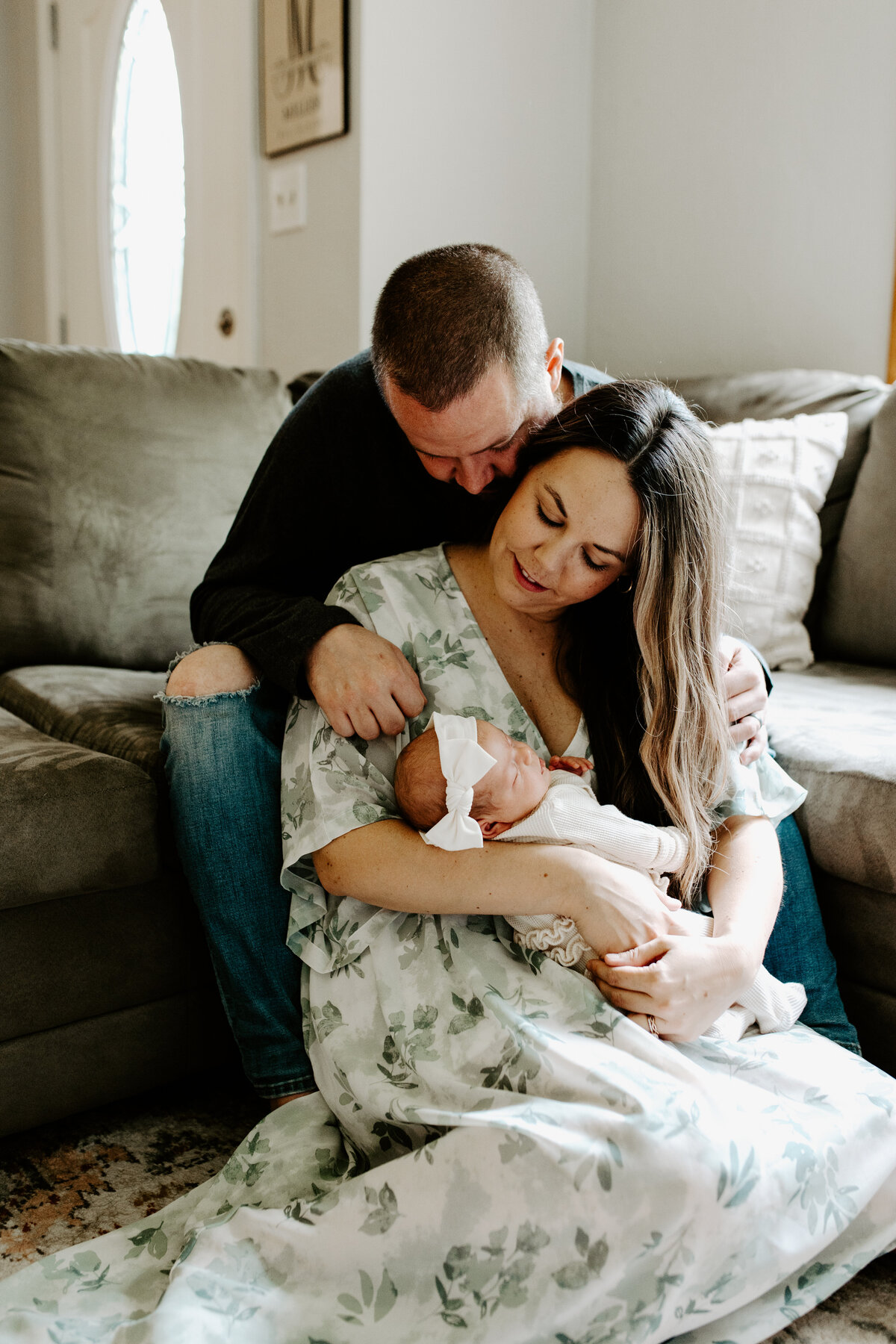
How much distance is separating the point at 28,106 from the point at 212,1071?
3939 mm

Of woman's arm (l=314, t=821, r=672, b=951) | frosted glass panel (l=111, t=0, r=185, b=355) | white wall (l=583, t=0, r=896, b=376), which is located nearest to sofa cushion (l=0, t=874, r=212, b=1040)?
woman's arm (l=314, t=821, r=672, b=951)

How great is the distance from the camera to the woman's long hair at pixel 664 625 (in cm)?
110

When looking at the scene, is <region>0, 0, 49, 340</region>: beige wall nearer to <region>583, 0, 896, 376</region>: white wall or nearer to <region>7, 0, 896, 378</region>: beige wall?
<region>7, 0, 896, 378</region>: beige wall

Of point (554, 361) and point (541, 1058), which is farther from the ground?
point (554, 361)

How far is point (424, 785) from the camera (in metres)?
1.02

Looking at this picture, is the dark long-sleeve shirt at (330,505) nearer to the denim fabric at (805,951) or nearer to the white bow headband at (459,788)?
the white bow headband at (459,788)

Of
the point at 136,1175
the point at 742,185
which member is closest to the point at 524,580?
the point at 136,1175

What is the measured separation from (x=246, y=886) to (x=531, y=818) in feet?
1.10

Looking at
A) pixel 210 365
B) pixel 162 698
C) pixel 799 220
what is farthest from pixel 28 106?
pixel 162 698

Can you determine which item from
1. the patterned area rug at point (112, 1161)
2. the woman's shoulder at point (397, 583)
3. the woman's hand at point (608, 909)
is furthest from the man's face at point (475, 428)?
the patterned area rug at point (112, 1161)

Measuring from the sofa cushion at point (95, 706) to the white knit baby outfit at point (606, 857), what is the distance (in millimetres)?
498

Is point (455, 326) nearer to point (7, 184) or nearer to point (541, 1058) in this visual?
point (541, 1058)

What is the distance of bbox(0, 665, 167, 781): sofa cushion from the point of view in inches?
53.2

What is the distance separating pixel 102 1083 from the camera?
4.17 feet
